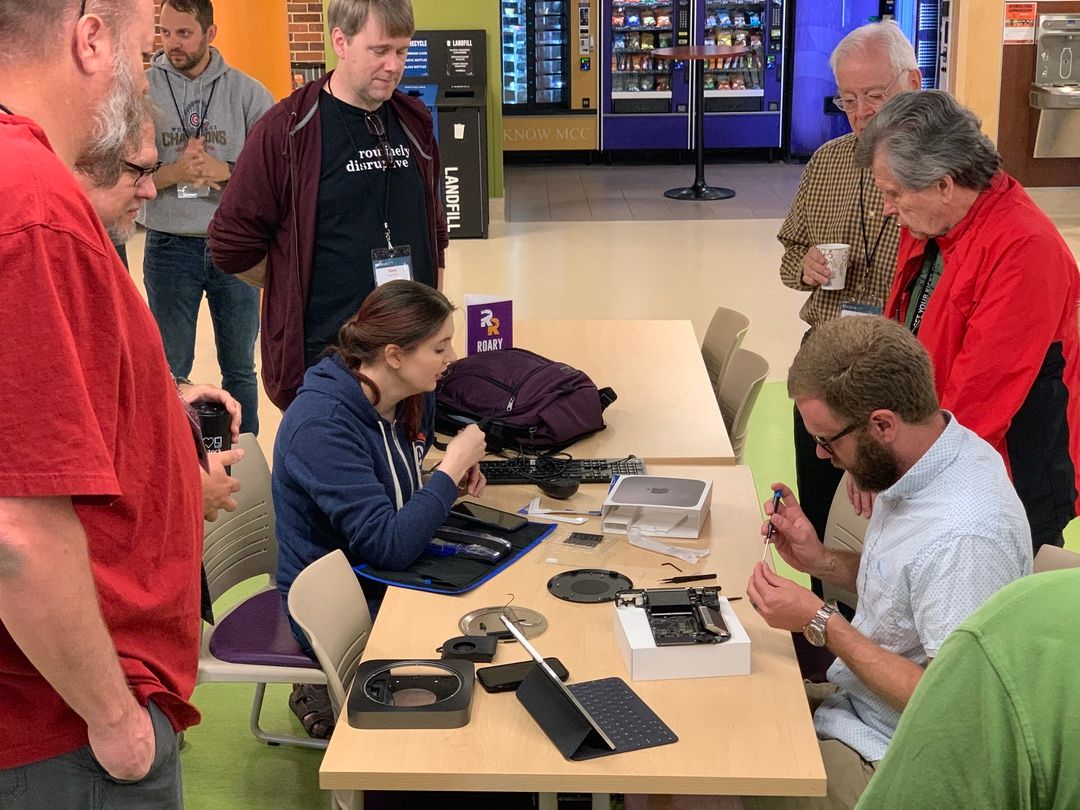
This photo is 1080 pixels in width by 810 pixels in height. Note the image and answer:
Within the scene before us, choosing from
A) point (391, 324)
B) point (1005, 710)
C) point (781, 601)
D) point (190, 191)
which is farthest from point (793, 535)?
point (190, 191)

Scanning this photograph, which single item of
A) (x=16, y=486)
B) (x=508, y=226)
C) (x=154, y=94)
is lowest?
(x=508, y=226)

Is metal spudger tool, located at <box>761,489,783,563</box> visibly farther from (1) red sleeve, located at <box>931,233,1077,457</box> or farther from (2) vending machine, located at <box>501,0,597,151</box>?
(2) vending machine, located at <box>501,0,597,151</box>

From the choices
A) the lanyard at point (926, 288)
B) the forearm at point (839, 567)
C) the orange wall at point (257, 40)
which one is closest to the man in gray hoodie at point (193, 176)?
the lanyard at point (926, 288)

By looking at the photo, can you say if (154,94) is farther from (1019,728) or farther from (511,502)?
(1019,728)

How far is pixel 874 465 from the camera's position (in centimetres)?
221

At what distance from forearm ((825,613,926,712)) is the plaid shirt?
64.9 inches

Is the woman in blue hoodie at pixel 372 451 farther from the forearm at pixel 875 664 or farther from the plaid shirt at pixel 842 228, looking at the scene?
the plaid shirt at pixel 842 228

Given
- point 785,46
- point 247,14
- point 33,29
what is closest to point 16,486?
point 33,29

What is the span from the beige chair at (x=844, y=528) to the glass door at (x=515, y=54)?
10789mm

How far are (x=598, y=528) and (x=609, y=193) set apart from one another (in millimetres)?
9229

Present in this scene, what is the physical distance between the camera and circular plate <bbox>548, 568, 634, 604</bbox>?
2.53 metres

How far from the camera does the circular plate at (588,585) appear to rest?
99.6 inches

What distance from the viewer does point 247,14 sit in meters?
9.32

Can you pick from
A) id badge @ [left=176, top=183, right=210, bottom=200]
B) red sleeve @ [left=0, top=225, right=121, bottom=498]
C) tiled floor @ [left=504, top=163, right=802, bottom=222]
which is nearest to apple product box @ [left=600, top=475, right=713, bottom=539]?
red sleeve @ [left=0, top=225, right=121, bottom=498]
